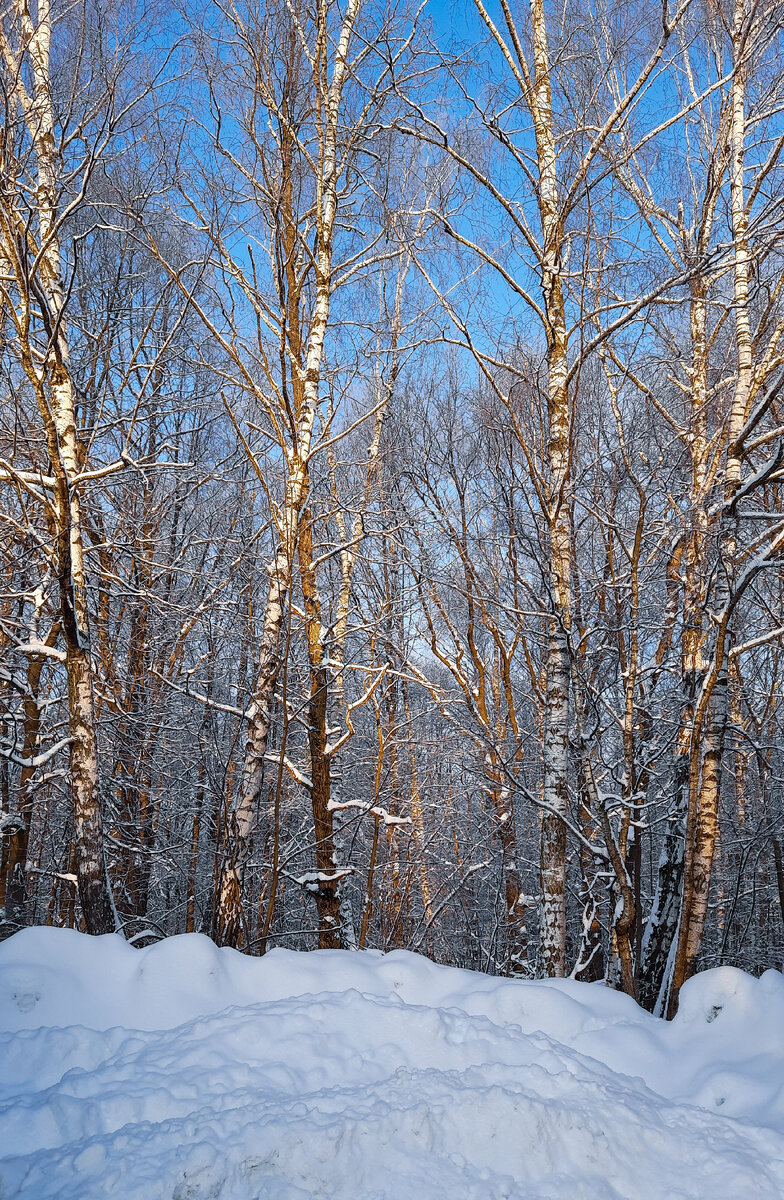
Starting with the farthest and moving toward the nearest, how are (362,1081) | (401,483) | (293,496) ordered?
(401,483) → (293,496) → (362,1081)

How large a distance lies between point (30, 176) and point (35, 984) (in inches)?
238

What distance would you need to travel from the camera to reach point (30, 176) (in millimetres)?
5527

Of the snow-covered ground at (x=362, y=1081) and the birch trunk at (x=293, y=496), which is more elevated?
the birch trunk at (x=293, y=496)

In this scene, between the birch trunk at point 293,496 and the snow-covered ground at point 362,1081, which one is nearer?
the snow-covered ground at point 362,1081

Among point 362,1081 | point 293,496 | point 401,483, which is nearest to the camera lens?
point 362,1081

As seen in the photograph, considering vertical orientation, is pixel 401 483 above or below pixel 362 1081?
above

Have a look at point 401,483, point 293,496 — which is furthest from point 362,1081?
point 401,483

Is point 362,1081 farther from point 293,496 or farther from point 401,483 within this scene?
point 401,483

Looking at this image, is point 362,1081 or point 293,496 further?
point 293,496

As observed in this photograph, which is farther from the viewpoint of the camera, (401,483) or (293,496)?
(401,483)

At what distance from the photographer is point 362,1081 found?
2219 mm

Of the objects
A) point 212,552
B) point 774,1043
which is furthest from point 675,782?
point 212,552

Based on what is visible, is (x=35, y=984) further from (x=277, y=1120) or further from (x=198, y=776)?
(x=198, y=776)

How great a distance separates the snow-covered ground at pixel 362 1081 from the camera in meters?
1.80
